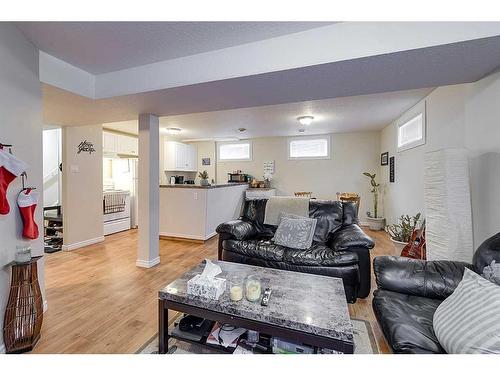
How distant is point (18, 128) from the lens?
1.71 m

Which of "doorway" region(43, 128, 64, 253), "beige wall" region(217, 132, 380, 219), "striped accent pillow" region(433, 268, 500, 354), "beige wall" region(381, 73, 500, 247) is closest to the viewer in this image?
"striped accent pillow" region(433, 268, 500, 354)

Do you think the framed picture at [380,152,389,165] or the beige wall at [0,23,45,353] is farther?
the framed picture at [380,152,389,165]

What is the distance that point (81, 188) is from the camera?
3949 millimetres

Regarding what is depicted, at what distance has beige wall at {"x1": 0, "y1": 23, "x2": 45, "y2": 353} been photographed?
5.16 ft

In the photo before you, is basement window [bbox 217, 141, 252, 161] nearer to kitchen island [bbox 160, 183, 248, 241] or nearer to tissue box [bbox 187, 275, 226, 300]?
A: kitchen island [bbox 160, 183, 248, 241]

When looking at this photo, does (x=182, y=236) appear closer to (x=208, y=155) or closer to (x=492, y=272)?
(x=208, y=155)

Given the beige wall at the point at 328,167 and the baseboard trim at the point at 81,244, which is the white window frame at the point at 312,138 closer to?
the beige wall at the point at 328,167

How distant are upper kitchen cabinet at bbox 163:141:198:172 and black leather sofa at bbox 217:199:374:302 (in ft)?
11.9

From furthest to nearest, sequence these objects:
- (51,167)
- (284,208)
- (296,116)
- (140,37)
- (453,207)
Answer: (51,167)
(296,116)
(284,208)
(453,207)
(140,37)

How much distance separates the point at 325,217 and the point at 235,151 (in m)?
4.41

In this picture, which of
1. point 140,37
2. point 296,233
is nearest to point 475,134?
point 296,233

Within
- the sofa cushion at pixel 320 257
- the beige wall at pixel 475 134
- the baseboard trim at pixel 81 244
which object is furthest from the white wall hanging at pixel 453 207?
the baseboard trim at pixel 81 244

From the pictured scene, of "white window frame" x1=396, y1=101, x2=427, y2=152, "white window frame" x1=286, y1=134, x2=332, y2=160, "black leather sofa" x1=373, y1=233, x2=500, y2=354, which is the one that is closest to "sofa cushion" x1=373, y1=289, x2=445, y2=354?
"black leather sofa" x1=373, y1=233, x2=500, y2=354
